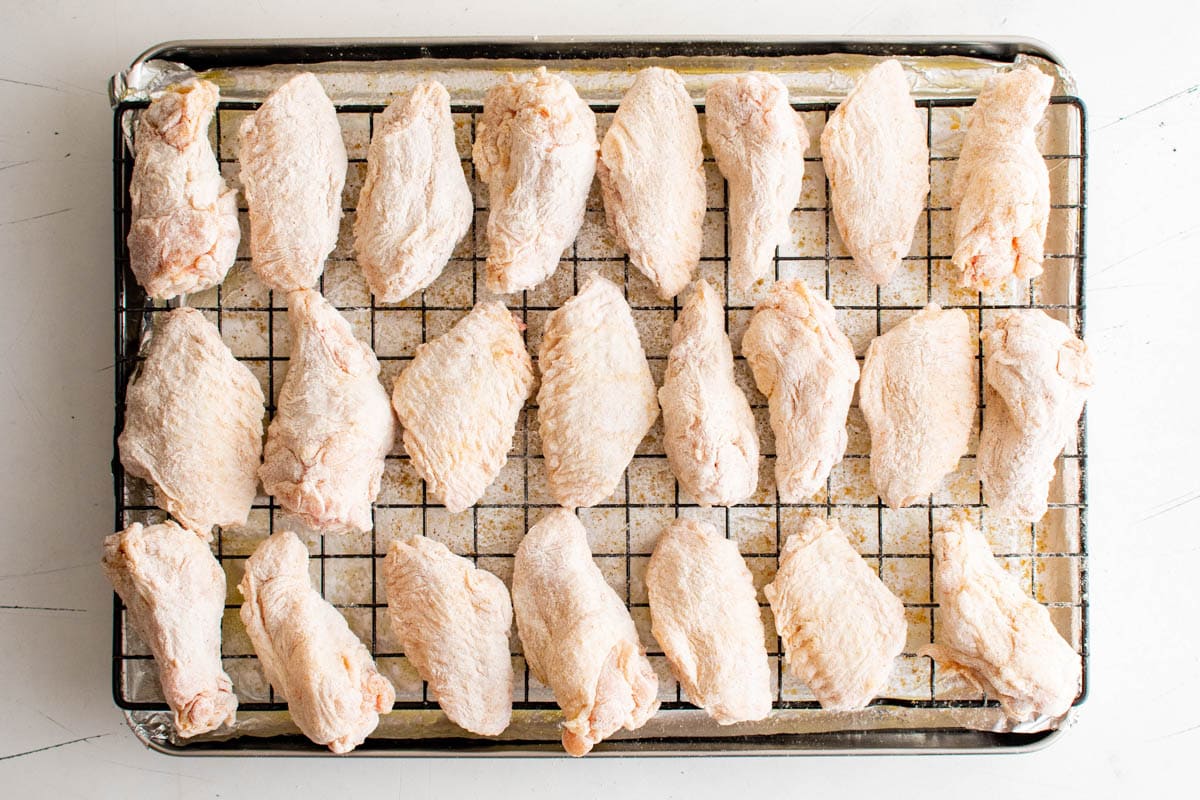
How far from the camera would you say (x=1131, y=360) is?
1.70 m

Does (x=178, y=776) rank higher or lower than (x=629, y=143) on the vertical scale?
lower

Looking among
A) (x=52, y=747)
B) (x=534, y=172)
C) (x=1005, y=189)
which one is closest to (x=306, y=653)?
(x=52, y=747)

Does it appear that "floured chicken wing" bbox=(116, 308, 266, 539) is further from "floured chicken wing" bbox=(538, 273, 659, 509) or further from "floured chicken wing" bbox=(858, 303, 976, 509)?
"floured chicken wing" bbox=(858, 303, 976, 509)

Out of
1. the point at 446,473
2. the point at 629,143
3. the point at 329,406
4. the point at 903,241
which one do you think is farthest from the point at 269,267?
the point at 903,241

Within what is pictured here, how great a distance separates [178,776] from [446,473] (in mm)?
787

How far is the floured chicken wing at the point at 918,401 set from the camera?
1.57 m

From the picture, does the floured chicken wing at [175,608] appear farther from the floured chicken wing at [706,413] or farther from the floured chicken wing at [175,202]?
the floured chicken wing at [706,413]

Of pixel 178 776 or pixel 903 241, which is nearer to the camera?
pixel 903 241

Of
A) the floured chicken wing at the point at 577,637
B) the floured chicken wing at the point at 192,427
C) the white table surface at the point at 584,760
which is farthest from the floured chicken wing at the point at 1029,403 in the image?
the floured chicken wing at the point at 192,427

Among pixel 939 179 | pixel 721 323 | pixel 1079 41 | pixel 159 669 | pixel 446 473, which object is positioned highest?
A: pixel 1079 41

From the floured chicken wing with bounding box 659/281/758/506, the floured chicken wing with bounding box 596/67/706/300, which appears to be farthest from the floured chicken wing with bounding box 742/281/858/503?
the floured chicken wing with bounding box 596/67/706/300

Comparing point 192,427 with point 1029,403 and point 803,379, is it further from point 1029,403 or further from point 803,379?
point 1029,403

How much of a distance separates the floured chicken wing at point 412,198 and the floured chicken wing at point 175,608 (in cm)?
55

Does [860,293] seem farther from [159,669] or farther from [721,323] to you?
[159,669]
